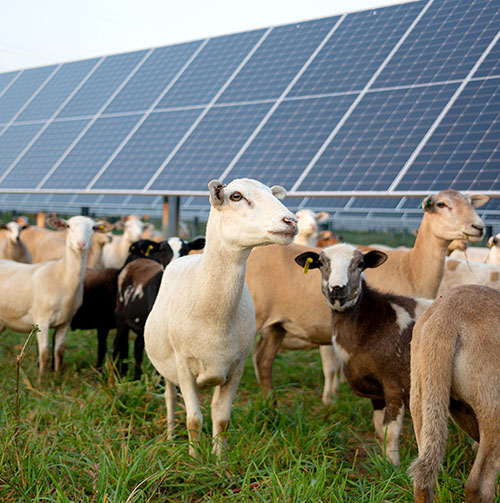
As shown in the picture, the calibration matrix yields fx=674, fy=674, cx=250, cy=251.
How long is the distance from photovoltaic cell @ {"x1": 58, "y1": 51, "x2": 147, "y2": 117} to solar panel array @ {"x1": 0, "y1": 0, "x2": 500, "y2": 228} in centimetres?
7

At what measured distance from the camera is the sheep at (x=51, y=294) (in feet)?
24.2

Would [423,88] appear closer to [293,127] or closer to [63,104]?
[293,127]

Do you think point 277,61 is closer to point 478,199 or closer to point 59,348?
point 478,199

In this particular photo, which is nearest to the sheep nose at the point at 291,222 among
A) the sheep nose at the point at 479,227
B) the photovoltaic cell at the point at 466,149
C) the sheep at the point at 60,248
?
the sheep nose at the point at 479,227

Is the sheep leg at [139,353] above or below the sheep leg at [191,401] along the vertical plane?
below

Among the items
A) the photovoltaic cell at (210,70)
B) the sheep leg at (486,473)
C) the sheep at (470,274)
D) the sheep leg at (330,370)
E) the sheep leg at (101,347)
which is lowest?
the sheep leg at (101,347)

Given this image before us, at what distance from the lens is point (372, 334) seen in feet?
16.7

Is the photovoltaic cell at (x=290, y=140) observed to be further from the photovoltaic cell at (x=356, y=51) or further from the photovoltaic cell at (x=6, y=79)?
the photovoltaic cell at (x=6, y=79)

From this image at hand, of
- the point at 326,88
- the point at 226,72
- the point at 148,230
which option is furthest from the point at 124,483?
the point at 148,230

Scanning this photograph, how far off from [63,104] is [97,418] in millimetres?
11379

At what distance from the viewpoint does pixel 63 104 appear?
15.3m

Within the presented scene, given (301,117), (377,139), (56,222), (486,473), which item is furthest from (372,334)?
(301,117)

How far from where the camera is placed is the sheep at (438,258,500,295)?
25.4ft

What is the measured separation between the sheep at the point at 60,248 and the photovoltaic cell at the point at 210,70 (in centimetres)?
292
